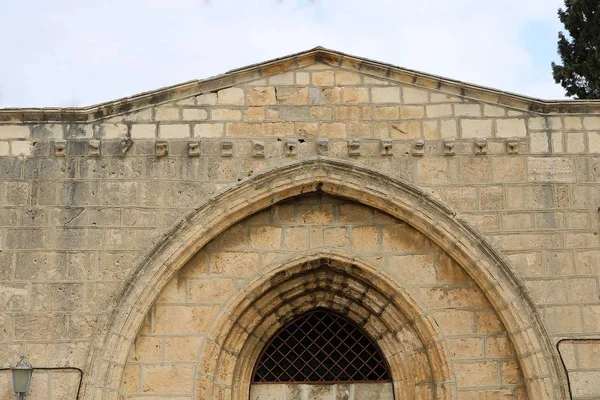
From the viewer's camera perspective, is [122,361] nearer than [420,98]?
Yes

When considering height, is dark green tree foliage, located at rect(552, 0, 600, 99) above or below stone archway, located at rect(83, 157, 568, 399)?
above

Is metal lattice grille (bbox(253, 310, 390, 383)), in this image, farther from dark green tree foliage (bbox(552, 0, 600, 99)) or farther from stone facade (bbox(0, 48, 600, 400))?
dark green tree foliage (bbox(552, 0, 600, 99))

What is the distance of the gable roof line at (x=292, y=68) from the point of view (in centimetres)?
785

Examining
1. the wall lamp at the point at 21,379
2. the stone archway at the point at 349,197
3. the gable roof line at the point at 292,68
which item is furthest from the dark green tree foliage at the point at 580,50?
the wall lamp at the point at 21,379

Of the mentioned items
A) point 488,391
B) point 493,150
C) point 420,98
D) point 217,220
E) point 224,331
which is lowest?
point 488,391

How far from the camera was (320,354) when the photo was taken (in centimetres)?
841

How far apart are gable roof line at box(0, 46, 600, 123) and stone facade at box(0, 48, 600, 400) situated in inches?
0.7

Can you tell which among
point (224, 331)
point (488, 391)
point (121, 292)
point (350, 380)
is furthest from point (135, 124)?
point (488, 391)

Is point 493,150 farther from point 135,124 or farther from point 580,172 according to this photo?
point 135,124

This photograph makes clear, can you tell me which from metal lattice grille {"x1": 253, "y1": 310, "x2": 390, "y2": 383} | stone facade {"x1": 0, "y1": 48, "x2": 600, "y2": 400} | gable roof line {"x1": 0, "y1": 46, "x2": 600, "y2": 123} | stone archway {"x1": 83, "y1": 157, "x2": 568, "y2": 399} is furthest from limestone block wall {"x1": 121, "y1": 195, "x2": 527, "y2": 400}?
gable roof line {"x1": 0, "y1": 46, "x2": 600, "y2": 123}

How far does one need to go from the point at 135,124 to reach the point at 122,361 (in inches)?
84.3

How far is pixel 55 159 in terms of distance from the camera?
7.81m

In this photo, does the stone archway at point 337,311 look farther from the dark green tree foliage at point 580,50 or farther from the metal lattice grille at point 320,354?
the dark green tree foliage at point 580,50

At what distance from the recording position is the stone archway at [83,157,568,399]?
7395mm
